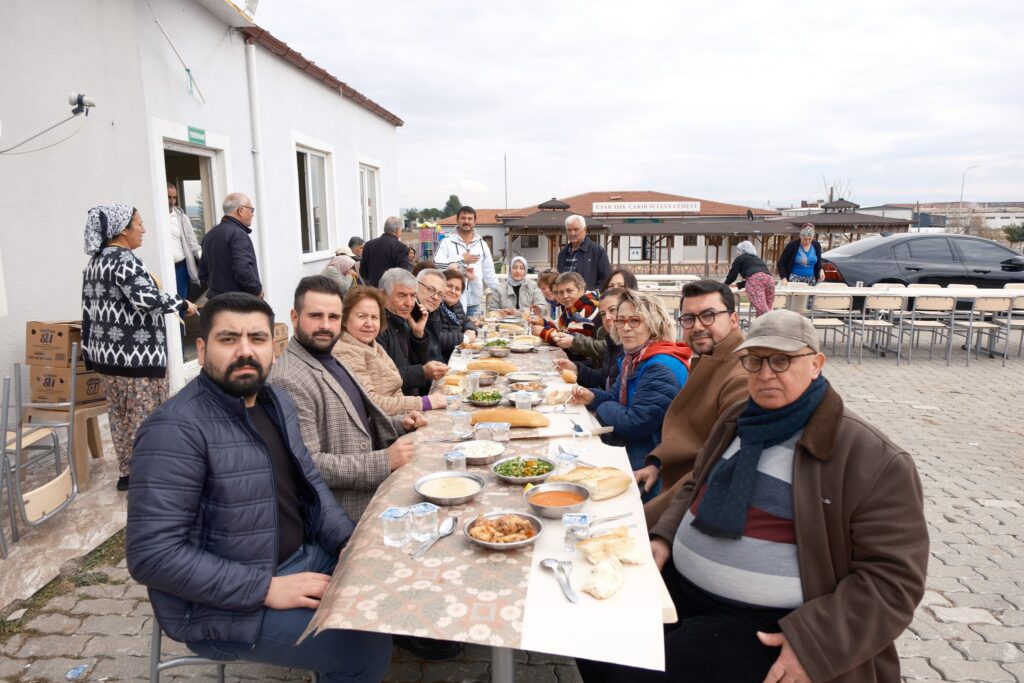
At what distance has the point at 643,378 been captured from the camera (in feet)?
11.0

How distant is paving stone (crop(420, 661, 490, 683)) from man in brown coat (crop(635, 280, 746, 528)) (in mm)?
1022

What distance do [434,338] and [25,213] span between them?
10.3 feet

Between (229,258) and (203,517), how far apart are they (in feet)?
15.6

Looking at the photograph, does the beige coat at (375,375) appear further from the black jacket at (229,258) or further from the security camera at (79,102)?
the security camera at (79,102)

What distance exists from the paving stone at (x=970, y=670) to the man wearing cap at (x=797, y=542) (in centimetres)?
123

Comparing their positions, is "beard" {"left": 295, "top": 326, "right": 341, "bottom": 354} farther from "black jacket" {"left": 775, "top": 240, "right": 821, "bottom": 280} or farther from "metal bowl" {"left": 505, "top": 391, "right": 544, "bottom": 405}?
"black jacket" {"left": 775, "top": 240, "right": 821, "bottom": 280}

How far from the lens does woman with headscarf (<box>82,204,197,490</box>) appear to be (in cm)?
408

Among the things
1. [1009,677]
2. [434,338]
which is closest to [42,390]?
[434,338]

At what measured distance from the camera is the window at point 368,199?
13.5 m

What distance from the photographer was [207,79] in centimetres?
706

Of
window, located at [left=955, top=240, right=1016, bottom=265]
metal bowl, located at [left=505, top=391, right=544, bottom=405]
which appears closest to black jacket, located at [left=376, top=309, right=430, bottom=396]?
metal bowl, located at [left=505, top=391, right=544, bottom=405]

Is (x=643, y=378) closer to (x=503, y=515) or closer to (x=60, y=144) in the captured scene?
(x=503, y=515)

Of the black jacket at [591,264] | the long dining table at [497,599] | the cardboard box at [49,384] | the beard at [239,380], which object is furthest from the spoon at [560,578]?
the black jacket at [591,264]

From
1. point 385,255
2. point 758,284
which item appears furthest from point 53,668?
point 758,284
